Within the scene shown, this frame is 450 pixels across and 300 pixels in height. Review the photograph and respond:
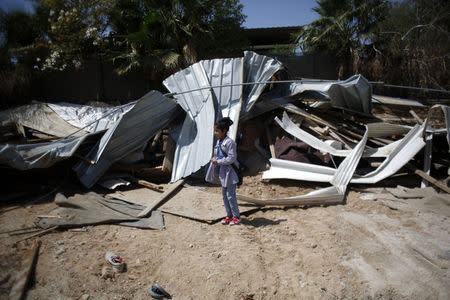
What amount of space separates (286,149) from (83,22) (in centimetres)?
989

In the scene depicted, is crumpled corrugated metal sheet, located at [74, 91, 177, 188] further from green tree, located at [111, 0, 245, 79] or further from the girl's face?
green tree, located at [111, 0, 245, 79]

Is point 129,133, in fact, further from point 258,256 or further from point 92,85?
point 92,85

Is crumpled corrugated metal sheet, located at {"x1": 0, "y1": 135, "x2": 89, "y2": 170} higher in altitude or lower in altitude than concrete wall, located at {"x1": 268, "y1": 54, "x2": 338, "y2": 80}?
lower

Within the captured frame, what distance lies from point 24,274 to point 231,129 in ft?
12.6

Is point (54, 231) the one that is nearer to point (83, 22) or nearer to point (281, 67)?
point (281, 67)

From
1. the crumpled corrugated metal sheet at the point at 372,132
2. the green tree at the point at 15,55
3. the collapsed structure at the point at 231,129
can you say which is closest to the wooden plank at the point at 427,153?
the collapsed structure at the point at 231,129

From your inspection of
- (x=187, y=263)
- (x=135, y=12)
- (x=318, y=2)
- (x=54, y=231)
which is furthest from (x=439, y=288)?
(x=318, y=2)

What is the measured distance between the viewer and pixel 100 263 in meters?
2.93

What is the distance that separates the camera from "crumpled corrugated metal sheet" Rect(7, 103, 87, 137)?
704cm

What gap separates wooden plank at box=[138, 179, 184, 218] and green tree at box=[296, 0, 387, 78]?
9270 mm

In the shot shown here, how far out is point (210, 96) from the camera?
6.05 m

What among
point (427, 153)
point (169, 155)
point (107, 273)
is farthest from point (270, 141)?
point (107, 273)

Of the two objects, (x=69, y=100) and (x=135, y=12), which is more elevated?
(x=135, y=12)

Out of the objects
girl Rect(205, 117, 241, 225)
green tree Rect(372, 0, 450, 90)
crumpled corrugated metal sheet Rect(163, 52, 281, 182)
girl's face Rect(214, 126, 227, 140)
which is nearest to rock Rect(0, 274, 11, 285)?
girl Rect(205, 117, 241, 225)
